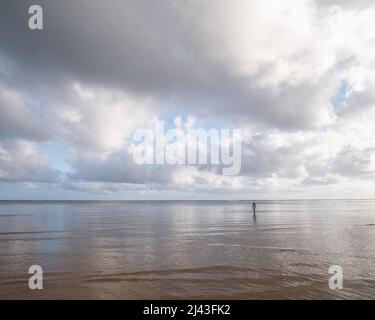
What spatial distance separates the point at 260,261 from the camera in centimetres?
1645

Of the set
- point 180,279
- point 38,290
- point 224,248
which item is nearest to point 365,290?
point 180,279

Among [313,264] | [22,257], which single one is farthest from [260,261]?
[22,257]

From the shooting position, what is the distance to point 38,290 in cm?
1177

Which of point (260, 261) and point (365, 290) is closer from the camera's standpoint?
point (365, 290)

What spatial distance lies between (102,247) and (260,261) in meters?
12.2
